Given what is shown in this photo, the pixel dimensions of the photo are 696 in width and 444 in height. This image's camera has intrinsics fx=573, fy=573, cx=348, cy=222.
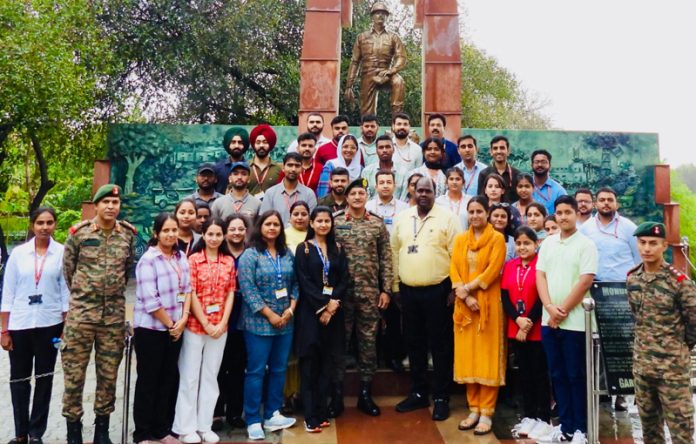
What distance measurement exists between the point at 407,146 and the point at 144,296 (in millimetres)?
3444

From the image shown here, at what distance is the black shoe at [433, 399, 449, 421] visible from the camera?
4434 millimetres

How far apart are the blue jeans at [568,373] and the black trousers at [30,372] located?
3521 mm

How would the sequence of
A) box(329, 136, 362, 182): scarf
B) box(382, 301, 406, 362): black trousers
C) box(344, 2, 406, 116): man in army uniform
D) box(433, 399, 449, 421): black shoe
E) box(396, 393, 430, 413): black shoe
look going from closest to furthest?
box(433, 399, 449, 421): black shoe < box(396, 393, 430, 413): black shoe < box(382, 301, 406, 362): black trousers < box(329, 136, 362, 182): scarf < box(344, 2, 406, 116): man in army uniform

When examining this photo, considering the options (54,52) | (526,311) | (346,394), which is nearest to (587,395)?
(526,311)

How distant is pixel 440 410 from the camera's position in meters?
4.46

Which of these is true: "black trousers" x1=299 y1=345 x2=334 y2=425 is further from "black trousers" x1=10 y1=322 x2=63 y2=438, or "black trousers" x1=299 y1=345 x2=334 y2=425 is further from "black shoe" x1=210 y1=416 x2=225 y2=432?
"black trousers" x1=10 y1=322 x2=63 y2=438

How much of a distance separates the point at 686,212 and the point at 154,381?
18688mm

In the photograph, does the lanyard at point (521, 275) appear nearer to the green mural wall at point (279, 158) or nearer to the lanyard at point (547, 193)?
the lanyard at point (547, 193)

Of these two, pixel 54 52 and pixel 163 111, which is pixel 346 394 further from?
pixel 163 111

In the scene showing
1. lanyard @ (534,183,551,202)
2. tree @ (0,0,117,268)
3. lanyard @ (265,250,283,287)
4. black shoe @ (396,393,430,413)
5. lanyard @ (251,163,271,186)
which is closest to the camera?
lanyard @ (265,250,283,287)

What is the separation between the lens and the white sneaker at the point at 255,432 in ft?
13.4

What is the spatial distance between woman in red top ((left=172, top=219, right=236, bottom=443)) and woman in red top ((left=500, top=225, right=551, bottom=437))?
81.8 inches

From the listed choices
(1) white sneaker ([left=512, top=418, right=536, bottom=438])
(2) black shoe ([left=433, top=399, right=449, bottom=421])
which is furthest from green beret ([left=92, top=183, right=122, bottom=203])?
(1) white sneaker ([left=512, top=418, right=536, bottom=438])

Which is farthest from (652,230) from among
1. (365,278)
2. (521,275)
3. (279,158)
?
(279,158)
